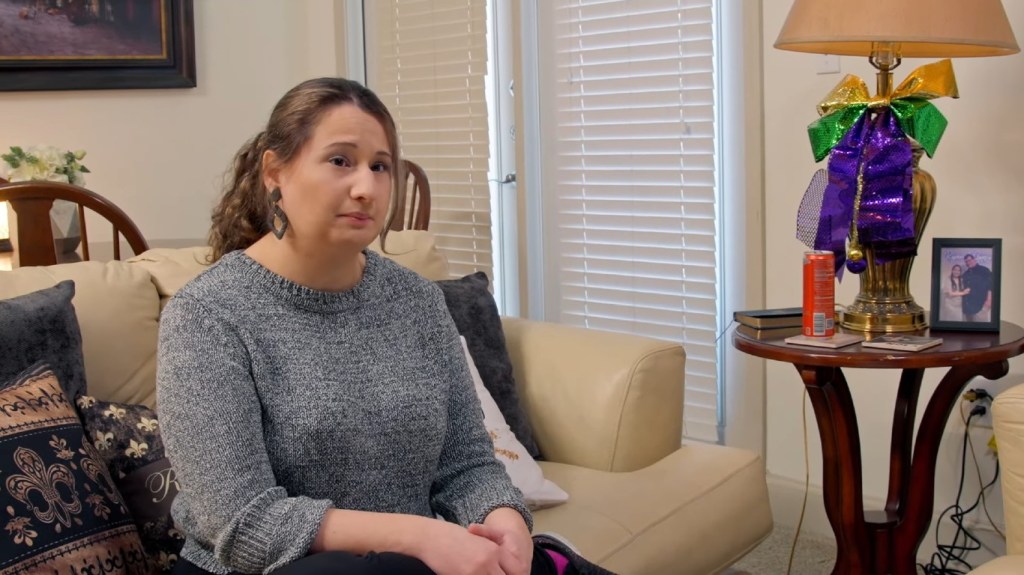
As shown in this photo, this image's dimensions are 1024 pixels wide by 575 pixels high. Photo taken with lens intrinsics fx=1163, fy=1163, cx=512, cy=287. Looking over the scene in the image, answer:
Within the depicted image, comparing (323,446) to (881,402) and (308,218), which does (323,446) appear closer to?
(308,218)

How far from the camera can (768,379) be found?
9.43ft

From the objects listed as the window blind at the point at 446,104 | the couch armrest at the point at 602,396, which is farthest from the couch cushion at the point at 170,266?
Answer: the window blind at the point at 446,104

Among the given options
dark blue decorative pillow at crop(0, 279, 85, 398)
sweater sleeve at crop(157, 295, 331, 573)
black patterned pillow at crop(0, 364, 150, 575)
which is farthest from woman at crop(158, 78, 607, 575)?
dark blue decorative pillow at crop(0, 279, 85, 398)

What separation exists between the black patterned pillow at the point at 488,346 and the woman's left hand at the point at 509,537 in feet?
2.21

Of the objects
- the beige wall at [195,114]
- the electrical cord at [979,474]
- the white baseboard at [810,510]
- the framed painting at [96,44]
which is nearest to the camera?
the electrical cord at [979,474]

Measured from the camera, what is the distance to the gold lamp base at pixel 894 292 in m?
2.10

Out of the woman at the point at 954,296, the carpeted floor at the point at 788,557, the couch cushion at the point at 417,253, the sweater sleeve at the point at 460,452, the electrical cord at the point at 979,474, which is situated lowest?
the carpeted floor at the point at 788,557

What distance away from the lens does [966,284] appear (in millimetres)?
2113

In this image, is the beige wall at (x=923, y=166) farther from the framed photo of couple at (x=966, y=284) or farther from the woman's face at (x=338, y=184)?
the woman's face at (x=338, y=184)

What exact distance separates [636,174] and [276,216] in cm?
174

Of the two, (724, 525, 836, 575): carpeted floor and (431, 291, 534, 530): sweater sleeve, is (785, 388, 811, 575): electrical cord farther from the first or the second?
(431, 291, 534, 530): sweater sleeve

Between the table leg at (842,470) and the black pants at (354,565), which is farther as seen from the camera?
the table leg at (842,470)

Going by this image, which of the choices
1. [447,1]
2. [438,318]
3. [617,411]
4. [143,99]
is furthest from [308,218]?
[143,99]

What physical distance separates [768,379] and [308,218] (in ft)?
5.53
